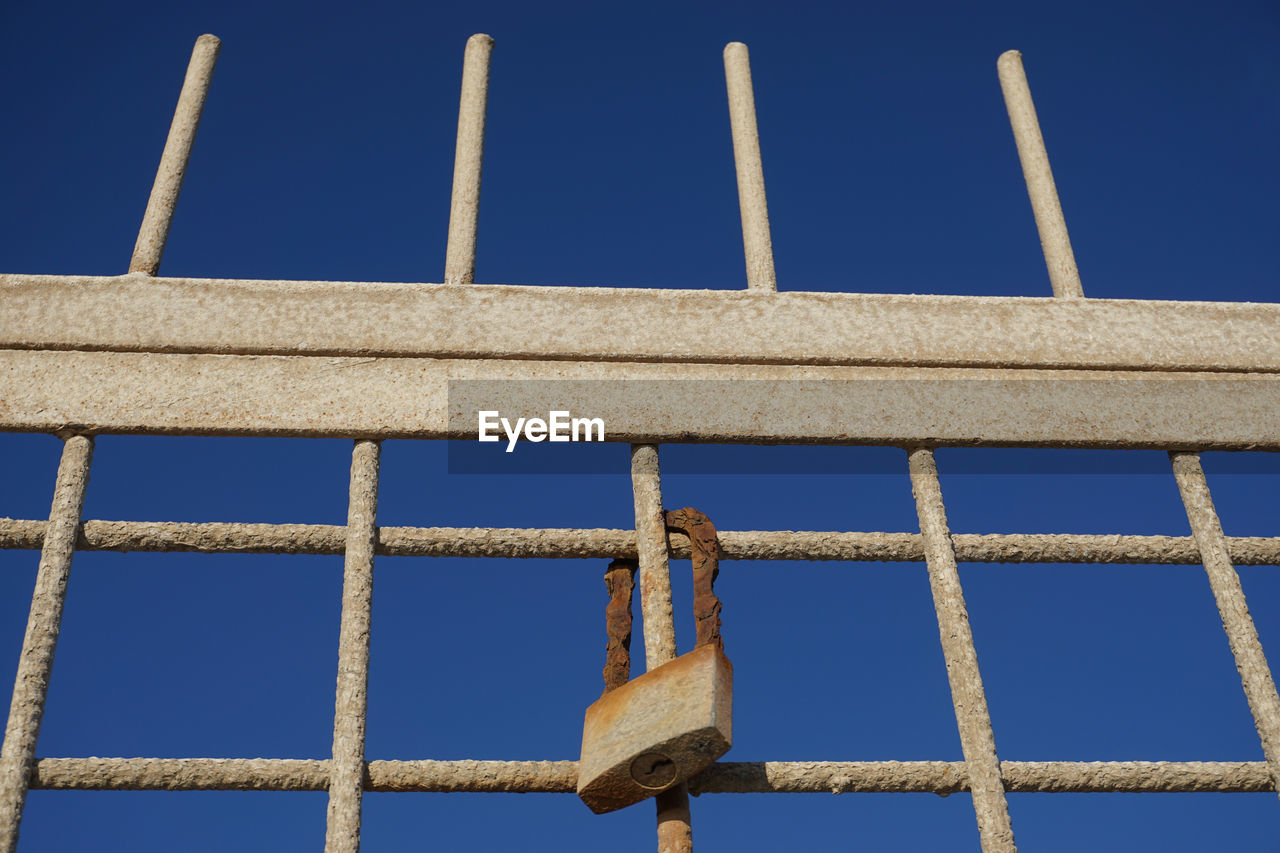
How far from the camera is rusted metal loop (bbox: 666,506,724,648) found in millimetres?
3213

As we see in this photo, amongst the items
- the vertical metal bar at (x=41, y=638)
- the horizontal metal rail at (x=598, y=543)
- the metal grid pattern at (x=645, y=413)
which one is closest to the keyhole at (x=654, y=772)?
the metal grid pattern at (x=645, y=413)

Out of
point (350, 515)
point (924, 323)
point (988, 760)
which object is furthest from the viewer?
point (924, 323)

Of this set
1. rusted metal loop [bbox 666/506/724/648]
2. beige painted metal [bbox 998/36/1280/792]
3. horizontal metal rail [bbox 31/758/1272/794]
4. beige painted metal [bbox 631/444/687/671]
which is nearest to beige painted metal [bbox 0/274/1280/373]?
beige painted metal [bbox 998/36/1280/792]

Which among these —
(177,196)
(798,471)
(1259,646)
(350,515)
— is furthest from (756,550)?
(177,196)

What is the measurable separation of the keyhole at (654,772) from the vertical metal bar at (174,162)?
2.26 m

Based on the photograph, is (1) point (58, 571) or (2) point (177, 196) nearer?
(1) point (58, 571)

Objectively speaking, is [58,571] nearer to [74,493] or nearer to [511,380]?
[74,493]

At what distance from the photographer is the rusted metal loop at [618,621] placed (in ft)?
10.8

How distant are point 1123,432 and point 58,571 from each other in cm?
324

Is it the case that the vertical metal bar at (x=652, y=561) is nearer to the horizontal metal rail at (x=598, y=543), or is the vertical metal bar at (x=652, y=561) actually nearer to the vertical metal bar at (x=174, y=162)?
the horizontal metal rail at (x=598, y=543)

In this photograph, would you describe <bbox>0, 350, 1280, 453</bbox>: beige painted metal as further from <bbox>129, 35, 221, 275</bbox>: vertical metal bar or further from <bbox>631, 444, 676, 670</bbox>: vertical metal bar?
<bbox>129, 35, 221, 275</bbox>: vertical metal bar

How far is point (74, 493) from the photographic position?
3342mm

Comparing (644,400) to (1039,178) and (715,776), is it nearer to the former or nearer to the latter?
(715,776)

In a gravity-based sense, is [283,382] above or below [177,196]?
below
